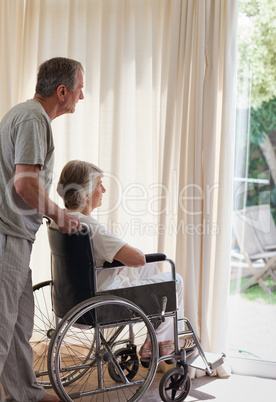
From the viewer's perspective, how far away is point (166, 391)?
2.62 m

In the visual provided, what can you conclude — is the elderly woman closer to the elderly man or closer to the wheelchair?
the wheelchair

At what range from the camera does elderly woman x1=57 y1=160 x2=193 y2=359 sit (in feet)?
7.52

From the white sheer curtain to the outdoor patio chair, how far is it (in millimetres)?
193

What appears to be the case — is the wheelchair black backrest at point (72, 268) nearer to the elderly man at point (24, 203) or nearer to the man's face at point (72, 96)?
the elderly man at point (24, 203)

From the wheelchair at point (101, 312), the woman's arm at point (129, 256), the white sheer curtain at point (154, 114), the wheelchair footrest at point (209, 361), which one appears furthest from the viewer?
the white sheer curtain at point (154, 114)

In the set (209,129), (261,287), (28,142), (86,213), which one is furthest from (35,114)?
(261,287)

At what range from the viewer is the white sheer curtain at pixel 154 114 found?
2955mm

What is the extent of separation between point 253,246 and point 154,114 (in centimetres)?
101

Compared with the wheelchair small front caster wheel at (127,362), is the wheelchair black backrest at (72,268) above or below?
above

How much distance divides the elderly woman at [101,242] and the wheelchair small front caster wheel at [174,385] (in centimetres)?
11

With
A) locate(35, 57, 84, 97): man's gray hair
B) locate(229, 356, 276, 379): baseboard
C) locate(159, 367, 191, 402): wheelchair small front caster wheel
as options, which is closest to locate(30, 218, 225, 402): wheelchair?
locate(159, 367, 191, 402): wheelchair small front caster wheel

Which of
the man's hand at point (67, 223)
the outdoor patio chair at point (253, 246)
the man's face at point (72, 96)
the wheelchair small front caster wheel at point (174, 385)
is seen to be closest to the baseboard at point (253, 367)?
the outdoor patio chair at point (253, 246)

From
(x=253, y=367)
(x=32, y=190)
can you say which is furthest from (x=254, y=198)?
(x=32, y=190)

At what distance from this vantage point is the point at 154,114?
3213mm
